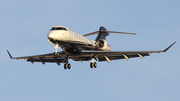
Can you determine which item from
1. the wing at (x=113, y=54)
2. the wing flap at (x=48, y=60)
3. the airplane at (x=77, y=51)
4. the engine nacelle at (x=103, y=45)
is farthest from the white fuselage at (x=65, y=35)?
the wing flap at (x=48, y=60)

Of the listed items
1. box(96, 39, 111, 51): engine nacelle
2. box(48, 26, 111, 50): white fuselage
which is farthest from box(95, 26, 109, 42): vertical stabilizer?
box(48, 26, 111, 50): white fuselage

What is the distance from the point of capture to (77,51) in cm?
3122

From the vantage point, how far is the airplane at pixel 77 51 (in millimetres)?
29312

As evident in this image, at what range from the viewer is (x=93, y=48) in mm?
33812

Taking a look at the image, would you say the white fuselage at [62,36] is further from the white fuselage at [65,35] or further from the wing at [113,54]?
the wing at [113,54]

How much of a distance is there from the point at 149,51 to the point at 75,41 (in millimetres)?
7516

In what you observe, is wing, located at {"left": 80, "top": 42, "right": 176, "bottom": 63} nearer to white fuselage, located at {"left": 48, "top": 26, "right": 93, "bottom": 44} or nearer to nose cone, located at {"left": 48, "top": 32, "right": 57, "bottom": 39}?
white fuselage, located at {"left": 48, "top": 26, "right": 93, "bottom": 44}

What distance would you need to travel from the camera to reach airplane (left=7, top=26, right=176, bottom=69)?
29312 mm

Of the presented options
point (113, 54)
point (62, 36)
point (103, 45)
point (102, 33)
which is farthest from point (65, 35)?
point (102, 33)

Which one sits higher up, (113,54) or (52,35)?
(52,35)

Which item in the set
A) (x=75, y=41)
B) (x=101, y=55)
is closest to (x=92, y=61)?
(x=101, y=55)

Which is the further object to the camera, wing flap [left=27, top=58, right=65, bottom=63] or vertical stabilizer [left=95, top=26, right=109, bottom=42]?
vertical stabilizer [left=95, top=26, right=109, bottom=42]

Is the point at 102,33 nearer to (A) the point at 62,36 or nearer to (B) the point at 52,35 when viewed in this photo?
(A) the point at 62,36

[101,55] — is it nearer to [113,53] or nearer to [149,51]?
[113,53]
